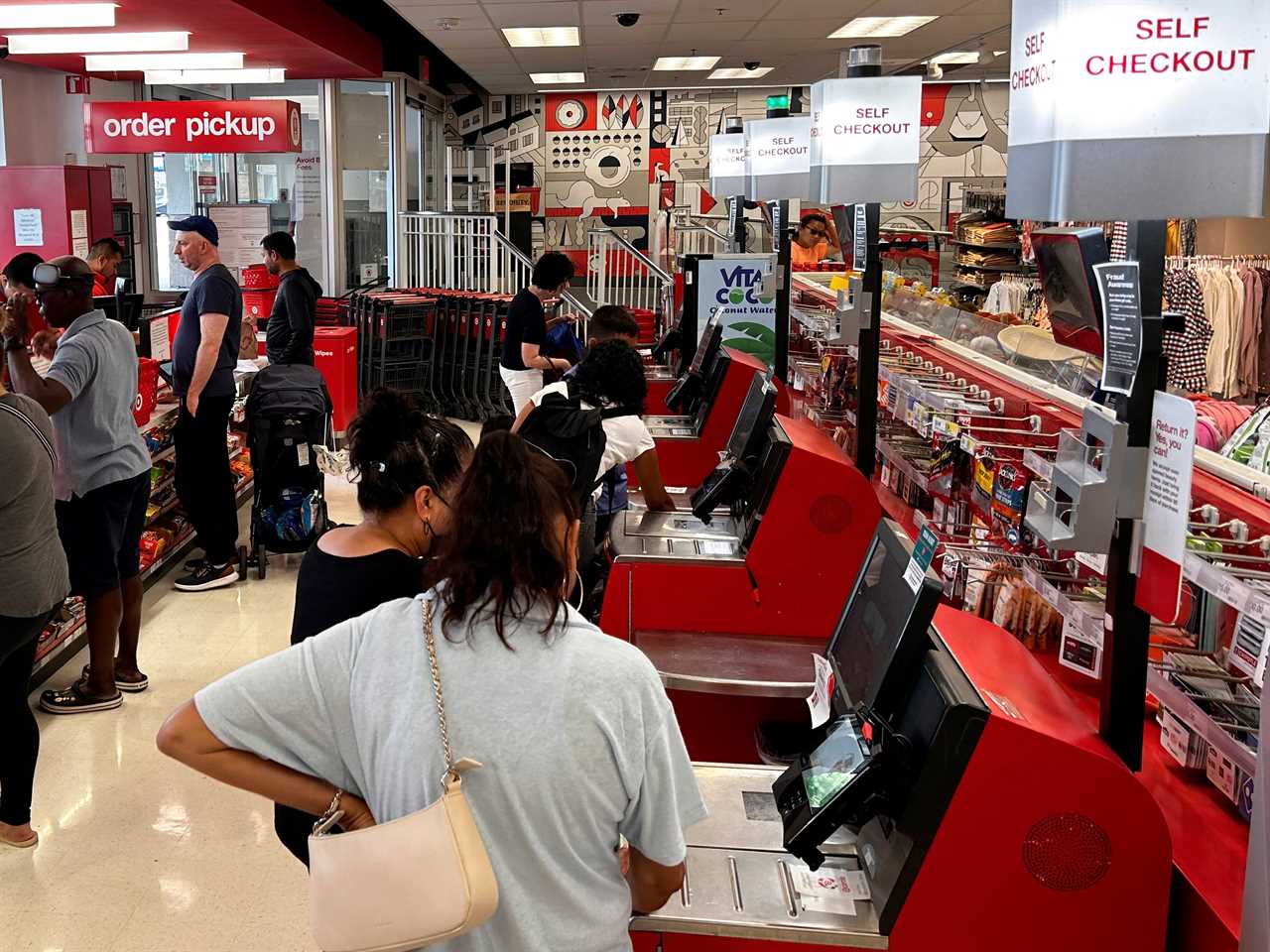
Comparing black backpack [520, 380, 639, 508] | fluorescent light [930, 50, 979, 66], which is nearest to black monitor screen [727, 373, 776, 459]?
black backpack [520, 380, 639, 508]

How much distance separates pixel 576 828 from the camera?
168cm

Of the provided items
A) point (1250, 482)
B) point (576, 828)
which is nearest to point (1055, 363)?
point (1250, 482)

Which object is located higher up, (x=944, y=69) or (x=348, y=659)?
(x=944, y=69)

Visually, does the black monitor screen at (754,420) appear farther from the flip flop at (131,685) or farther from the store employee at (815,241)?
the store employee at (815,241)

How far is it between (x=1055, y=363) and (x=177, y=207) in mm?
12073

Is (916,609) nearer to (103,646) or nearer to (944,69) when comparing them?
(103,646)

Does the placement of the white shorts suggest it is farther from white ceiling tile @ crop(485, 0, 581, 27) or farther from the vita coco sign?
the vita coco sign

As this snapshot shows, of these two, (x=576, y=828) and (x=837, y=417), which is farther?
(x=837, y=417)

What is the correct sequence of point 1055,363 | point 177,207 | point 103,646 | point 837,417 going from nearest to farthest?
1. point 1055,363
2. point 103,646
3. point 837,417
4. point 177,207

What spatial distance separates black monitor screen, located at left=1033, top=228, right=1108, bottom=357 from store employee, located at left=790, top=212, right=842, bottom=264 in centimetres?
805

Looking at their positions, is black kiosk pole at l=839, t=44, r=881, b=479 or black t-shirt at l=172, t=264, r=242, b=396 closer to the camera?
black kiosk pole at l=839, t=44, r=881, b=479

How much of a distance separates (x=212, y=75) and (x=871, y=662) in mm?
10921

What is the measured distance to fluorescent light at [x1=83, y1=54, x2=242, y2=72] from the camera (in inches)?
380

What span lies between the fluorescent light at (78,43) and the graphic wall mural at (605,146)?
7.91m
